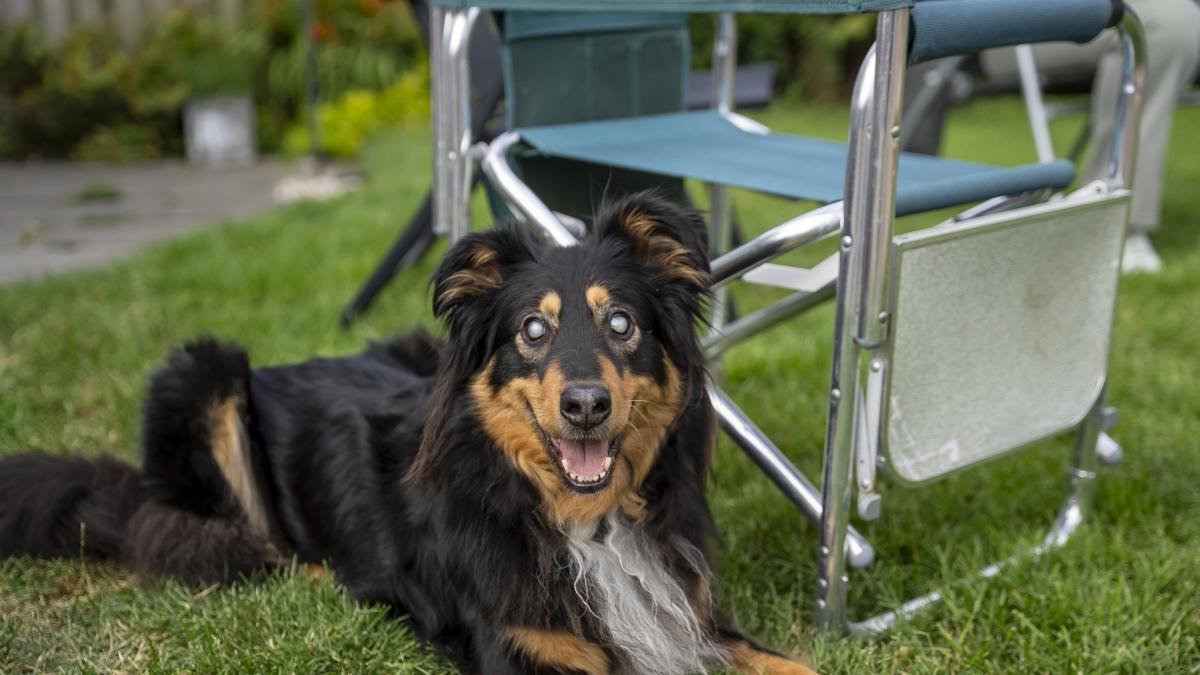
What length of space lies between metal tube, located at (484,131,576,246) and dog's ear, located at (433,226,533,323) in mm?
160

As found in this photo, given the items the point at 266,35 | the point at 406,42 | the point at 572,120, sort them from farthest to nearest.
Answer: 1. the point at 406,42
2. the point at 266,35
3. the point at 572,120

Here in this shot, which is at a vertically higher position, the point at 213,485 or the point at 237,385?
the point at 237,385

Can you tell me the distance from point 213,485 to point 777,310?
1458 mm

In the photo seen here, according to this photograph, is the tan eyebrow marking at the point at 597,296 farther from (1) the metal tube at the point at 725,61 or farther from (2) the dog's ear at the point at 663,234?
(1) the metal tube at the point at 725,61

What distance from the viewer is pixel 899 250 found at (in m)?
2.11

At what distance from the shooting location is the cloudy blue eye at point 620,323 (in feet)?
7.01

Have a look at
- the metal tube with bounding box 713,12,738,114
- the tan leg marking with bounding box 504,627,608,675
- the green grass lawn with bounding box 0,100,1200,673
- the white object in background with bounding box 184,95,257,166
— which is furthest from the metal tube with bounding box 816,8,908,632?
the white object in background with bounding box 184,95,257,166

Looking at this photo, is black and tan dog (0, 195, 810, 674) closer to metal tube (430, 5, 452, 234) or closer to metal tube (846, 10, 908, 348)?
metal tube (846, 10, 908, 348)

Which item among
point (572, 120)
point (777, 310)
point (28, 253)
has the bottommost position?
point (28, 253)

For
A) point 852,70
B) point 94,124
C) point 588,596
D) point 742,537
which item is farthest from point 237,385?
point 852,70

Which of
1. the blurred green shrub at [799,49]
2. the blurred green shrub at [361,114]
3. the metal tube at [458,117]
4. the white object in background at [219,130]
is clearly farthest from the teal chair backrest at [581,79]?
the blurred green shrub at [799,49]

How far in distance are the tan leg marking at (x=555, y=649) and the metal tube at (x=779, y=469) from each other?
57 cm

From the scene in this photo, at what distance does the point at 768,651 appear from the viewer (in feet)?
7.32

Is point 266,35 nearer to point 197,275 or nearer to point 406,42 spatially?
point 406,42
